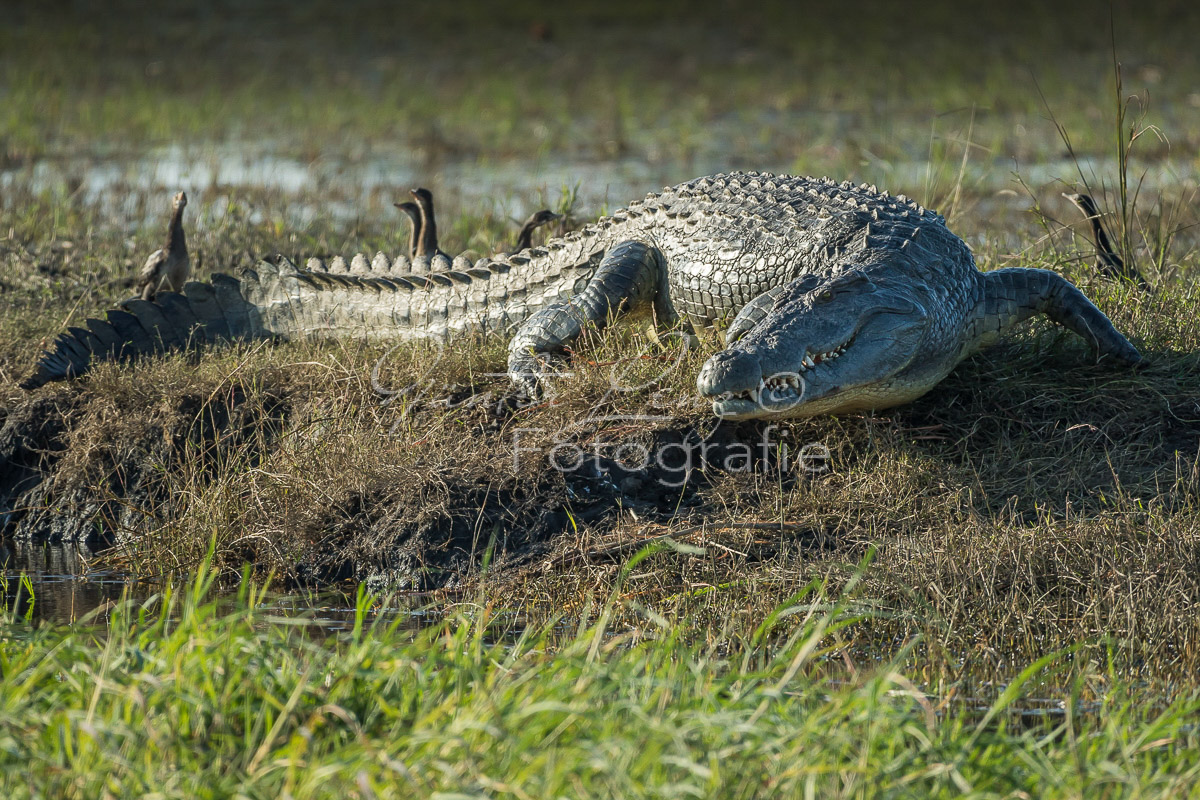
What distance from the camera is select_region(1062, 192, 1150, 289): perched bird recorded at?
565 cm

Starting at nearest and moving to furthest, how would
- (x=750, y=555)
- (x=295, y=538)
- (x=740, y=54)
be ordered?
1. (x=750, y=555)
2. (x=295, y=538)
3. (x=740, y=54)

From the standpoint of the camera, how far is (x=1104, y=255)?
5.73 m

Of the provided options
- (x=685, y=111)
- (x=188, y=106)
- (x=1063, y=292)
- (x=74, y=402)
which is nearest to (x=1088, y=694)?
(x=1063, y=292)


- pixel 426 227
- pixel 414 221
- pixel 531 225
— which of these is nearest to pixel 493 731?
pixel 531 225

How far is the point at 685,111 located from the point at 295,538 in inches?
404

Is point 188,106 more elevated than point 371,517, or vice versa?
point 188,106

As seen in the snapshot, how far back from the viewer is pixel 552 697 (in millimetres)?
2564

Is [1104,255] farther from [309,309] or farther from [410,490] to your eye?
[309,309]

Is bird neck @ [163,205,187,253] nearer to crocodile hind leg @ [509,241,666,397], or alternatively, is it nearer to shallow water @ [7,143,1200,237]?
shallow water @ [7,143,1200,237]

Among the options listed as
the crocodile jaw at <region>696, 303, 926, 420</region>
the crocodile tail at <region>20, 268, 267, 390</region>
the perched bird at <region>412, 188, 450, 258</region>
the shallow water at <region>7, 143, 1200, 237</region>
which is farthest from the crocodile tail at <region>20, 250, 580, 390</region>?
the shallow water at <region>7, 143, 1200, 237</region>

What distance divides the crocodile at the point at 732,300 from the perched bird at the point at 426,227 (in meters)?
0.34

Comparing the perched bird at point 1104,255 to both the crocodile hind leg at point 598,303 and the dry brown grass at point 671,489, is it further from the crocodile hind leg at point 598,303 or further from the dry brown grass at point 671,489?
the crocodile hind leg at point 598,303

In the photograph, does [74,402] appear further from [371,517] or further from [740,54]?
[740,54]

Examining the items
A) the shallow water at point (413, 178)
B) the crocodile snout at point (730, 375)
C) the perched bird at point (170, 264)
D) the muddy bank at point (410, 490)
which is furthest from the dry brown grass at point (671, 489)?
the shallow water at point (413, 178)
